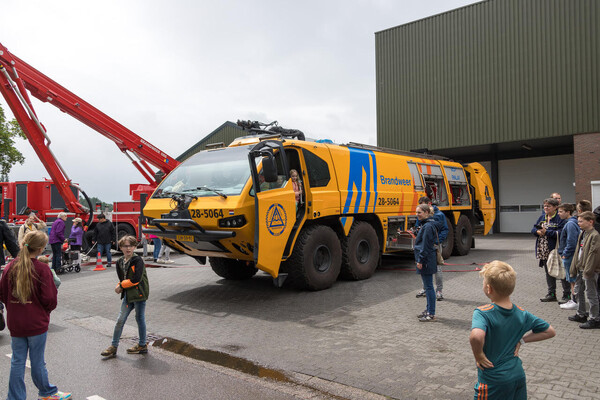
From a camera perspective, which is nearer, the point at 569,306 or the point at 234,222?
the point at 569,306

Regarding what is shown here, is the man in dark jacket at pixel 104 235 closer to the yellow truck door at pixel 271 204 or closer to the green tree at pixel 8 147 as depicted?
the yellow truck door at pixel 271 204

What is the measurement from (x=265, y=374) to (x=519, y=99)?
62.3 feet

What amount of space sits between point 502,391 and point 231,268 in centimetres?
776

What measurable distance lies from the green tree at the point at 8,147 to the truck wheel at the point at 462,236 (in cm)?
2863

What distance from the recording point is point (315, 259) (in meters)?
8.17

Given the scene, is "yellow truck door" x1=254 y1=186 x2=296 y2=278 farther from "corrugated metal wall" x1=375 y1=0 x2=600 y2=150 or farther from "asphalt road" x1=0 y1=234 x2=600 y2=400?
"corrugated metal wall" x1=375 y1=0 x2=600 y2=150

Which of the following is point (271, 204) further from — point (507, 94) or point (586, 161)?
point (507, 94)

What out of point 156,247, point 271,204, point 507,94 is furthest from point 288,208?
point 507,94

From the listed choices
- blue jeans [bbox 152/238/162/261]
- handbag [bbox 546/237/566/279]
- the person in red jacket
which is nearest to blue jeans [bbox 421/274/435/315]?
handbag [bbox 546/237/566/279]

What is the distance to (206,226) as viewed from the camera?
7.05 meters

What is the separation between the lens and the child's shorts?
2.50 m

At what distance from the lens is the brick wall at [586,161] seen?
1778 cm

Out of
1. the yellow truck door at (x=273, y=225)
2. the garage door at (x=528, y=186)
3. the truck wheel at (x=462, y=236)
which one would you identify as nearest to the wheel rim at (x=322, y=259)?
the yellow truck door at (x=273, y=225)

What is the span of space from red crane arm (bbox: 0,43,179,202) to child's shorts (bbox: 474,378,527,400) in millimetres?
12698
